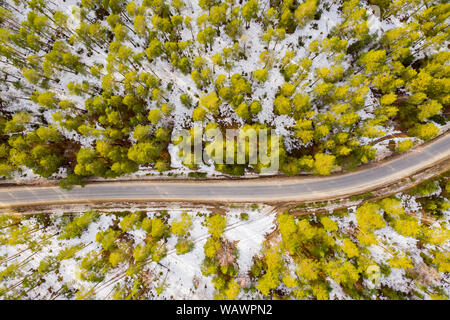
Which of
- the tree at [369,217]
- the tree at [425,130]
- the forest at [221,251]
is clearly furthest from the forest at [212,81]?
the forest at [221,251]

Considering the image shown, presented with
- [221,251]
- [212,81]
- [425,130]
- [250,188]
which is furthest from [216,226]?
[425,130]

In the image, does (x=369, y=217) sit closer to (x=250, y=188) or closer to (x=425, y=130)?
(x=425, y=130)

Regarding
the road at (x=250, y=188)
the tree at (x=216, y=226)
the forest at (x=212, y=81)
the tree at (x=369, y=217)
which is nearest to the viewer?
the tree at (x=369, y=217)

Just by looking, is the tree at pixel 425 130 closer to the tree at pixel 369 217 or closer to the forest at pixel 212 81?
the forest at pixel 212 81
